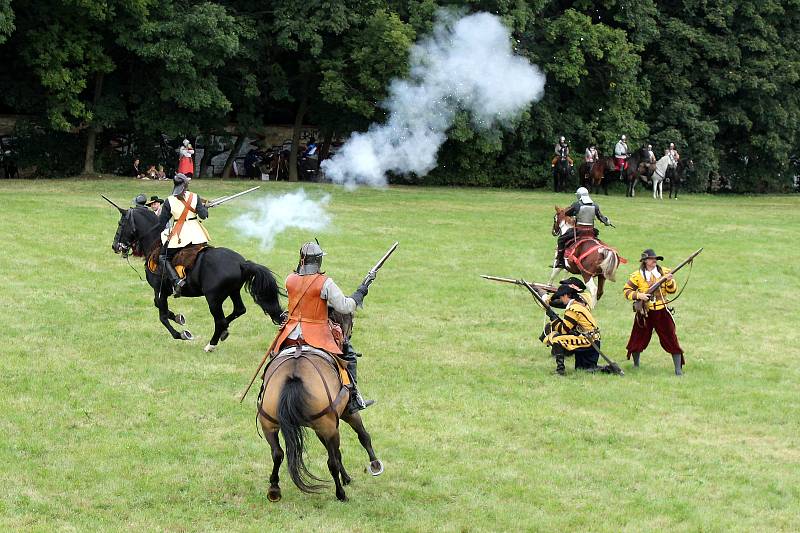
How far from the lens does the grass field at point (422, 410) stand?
12.0 m

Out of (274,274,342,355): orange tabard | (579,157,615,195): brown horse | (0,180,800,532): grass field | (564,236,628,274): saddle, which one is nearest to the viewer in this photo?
(0,180,800,532): grass field

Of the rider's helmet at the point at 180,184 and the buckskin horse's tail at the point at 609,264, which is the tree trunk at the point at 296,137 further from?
the rider's helmet at the point at 180,184

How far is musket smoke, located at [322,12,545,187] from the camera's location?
1328 inches

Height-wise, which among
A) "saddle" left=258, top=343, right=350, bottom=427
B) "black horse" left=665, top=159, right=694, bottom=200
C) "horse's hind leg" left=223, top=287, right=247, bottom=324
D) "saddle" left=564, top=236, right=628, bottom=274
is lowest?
"horse's hind leg" left=223, top=287, right=247, bottom=324

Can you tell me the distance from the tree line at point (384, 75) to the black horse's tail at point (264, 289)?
73.1ft

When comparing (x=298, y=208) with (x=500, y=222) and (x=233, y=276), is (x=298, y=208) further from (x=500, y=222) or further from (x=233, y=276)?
(x=500, y=222)

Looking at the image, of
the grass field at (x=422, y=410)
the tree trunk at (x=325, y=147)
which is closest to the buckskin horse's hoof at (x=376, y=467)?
the grass field at (x=422, y=410)

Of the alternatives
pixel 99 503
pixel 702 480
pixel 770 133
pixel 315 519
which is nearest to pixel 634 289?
pixel 702 480

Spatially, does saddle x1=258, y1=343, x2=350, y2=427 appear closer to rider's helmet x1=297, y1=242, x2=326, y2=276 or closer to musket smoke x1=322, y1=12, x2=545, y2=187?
rider's helmet x1=297, y1=242, x2=326, y2=276

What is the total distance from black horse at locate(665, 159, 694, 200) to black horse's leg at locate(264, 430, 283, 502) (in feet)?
129

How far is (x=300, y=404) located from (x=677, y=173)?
41.0 m

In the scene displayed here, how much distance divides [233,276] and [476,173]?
1272 inches

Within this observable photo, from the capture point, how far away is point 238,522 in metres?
11.5

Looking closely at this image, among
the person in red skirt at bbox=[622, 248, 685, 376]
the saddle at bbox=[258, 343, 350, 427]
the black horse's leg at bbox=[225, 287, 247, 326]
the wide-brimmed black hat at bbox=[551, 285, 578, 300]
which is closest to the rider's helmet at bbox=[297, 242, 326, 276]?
the saddle at bbox=[258, 343, 350, 427]
